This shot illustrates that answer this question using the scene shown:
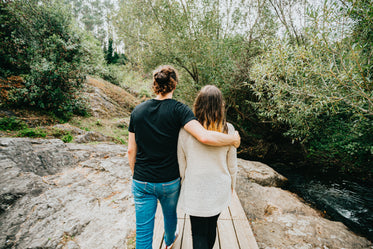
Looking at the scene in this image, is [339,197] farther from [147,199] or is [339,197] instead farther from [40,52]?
[40,52]

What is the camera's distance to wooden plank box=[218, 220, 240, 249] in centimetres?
238

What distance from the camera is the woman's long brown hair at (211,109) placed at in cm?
164

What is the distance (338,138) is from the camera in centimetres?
628

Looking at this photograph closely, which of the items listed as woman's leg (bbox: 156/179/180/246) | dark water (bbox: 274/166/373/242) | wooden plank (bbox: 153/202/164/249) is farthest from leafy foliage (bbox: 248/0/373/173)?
wooden plank (bbox: 153/202/164/249)

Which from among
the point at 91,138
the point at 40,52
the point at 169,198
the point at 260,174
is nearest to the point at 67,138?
the point at 91,138

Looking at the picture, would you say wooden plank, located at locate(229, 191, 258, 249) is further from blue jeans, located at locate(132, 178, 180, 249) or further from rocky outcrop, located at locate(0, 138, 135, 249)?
rocky outcrop, located at locate(0, 138, 135, 249)

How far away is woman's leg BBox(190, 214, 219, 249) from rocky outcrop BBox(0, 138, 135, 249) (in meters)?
1.53

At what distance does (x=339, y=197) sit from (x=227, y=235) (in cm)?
543

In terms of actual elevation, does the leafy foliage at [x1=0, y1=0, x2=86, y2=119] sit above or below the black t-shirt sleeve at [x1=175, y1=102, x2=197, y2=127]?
above

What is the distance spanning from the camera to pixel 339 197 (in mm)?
5598

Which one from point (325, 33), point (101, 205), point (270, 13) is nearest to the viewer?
point (101, 205)

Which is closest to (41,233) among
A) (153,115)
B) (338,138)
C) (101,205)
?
(101,205)

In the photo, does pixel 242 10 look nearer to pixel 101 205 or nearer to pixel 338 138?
pixel 338 138

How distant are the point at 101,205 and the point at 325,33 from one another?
5.88 metres
